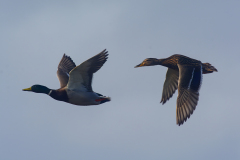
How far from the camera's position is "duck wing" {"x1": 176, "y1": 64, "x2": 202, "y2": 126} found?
61.1ft

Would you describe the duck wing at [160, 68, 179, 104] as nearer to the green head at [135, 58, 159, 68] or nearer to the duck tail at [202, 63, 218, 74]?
the green head at [135, 58, 159, 68]

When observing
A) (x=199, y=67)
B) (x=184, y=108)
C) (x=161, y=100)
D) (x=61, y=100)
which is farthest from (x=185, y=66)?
(x=61, y=100)

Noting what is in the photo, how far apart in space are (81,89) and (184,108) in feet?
12.9

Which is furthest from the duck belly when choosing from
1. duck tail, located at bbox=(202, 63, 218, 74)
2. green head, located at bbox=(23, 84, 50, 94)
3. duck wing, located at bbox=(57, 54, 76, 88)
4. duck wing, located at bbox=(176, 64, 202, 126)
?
duck tail, located at bbox=(202, 63, 218, 74)

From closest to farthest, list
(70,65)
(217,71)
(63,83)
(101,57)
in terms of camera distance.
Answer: (101,57) < (217,71) < (63,83) < (70,65)

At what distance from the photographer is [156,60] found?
22125 millimetres

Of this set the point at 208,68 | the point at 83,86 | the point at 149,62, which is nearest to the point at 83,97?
the point at 83,86

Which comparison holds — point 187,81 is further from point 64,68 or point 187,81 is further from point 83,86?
point 64,68

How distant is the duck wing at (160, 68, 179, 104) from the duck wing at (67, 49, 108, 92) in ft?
14.5

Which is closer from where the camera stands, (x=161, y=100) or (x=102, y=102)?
(x=102, y=102)

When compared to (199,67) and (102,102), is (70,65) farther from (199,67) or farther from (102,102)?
(199,67)

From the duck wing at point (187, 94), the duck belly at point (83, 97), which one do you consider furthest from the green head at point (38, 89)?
the duck wing at point (187, 94)

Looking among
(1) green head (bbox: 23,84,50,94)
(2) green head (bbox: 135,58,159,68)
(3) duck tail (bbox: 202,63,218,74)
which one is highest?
(2) green head (bbox: 135,58,159,68)

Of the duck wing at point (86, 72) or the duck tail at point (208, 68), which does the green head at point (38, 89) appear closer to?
the duck wing at point (86, 72)
